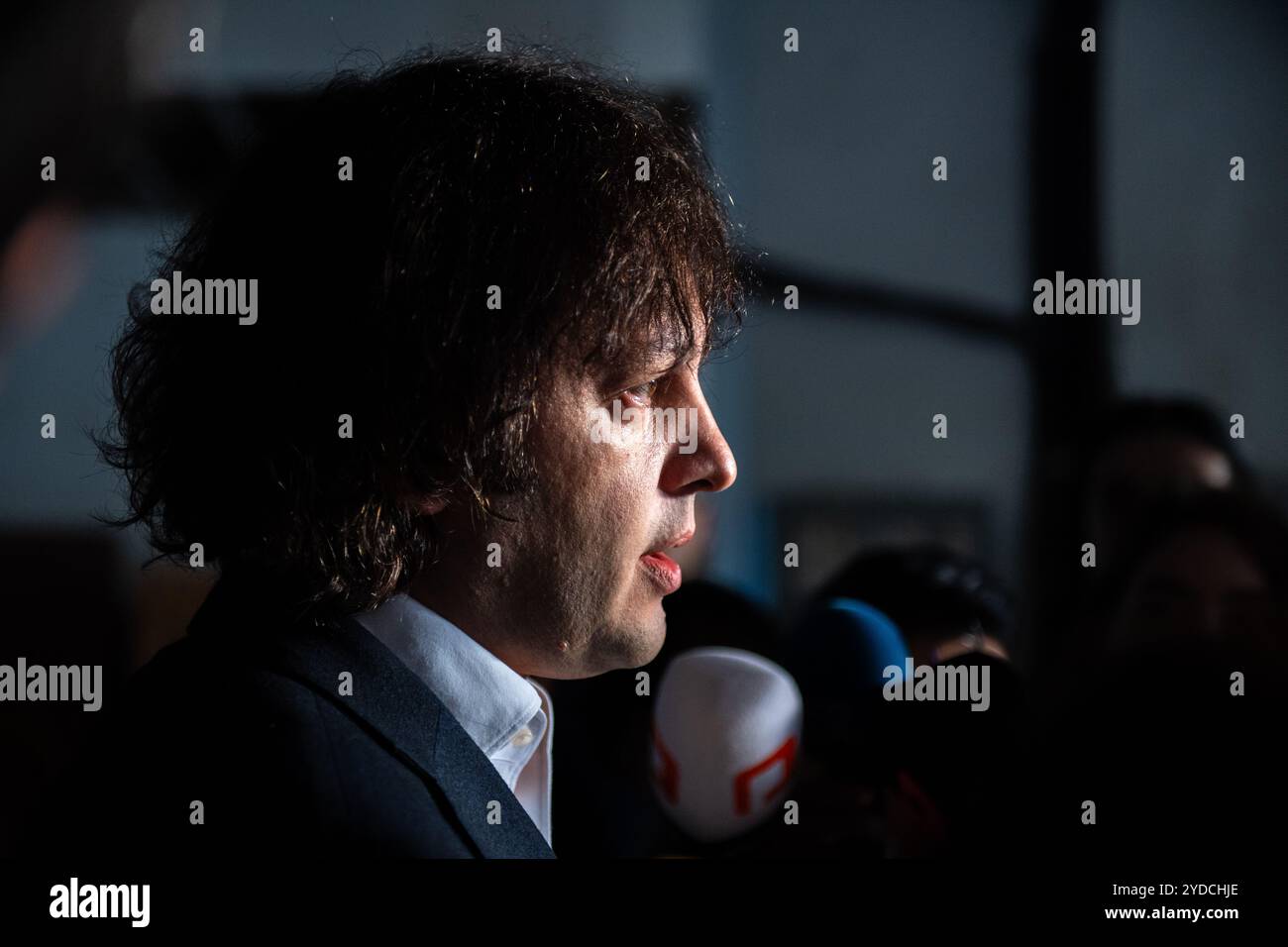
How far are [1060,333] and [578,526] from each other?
708mm

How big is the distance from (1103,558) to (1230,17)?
58 cm

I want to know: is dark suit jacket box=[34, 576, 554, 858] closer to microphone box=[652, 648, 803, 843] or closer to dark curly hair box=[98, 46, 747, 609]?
dark curly hair box=[98, 46, 747, 609]

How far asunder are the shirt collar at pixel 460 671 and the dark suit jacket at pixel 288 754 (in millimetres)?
27

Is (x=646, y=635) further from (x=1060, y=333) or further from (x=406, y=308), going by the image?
(x=1060, y=333)

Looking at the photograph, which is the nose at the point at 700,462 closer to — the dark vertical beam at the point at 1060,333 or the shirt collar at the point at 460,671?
the shirt collar at the point at 460,671

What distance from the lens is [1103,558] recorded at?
1104 mm

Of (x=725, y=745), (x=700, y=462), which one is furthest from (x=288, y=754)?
(x=725, y=745)

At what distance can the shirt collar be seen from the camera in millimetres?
790

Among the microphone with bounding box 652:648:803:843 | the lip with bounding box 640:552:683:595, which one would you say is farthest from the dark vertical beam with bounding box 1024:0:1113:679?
the lip with bounding box 640:552:683:595

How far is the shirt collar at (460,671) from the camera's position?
31.1 inches

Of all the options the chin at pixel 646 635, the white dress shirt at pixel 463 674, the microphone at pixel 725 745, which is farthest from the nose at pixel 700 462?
the microphone at pixel 725 745

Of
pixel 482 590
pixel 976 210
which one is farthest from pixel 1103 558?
pixel 482 590

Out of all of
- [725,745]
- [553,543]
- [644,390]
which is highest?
[644,390]

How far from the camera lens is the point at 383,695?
73cm
